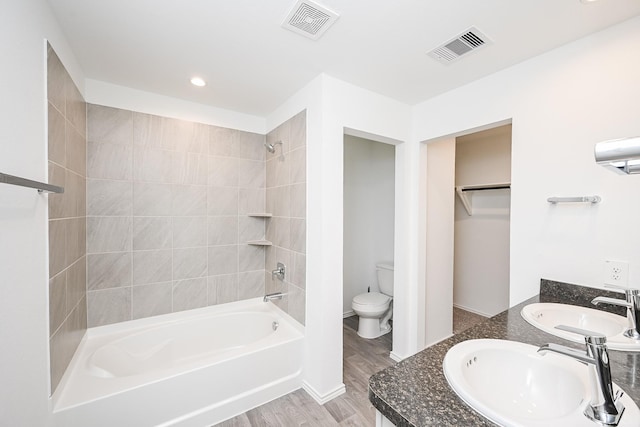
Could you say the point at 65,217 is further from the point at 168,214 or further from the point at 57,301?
the point at 168,214

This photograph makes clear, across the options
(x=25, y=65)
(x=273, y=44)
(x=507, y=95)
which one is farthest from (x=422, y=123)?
(x=25, y=65)

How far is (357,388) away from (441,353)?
4.66 ft

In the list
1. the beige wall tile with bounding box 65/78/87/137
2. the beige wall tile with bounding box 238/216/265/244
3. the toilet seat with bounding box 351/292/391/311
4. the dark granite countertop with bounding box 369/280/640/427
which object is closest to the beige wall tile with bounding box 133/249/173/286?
the beige wall tile with bounding box 238/216/265/244

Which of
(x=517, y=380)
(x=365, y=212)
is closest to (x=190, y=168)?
(x=365, y=212)

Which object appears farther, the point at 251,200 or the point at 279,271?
the point at 251,200

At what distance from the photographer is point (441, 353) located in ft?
3.02

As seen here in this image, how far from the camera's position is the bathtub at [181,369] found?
1.45 m

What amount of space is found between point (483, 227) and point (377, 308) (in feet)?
5.97

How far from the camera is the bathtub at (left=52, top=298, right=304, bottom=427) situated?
4.75 ft

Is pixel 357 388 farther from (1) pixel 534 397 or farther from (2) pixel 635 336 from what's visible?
(2) pixel 635 336

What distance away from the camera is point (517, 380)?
89 centimetres

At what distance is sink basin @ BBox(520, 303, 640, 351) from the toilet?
160 centimetres

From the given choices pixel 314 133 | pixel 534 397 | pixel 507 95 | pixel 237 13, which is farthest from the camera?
pixel 314 133

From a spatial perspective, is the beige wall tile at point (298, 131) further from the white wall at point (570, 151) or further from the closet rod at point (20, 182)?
the closet rod at point (20, 182)
